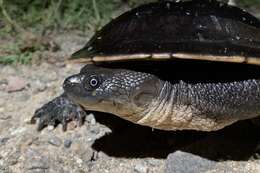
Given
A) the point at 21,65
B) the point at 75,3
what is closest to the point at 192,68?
the point at 21,65

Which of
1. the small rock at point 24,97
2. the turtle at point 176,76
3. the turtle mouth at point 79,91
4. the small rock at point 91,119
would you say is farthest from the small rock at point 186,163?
the small rock at point 24,97

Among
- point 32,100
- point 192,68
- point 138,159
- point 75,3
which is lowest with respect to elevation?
point 138,159

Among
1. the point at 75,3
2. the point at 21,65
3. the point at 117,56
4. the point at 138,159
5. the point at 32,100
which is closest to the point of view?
the point at 117,56

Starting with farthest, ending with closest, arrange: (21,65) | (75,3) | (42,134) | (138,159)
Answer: (75,3) → (21,65) → (42,134) → (138,159)

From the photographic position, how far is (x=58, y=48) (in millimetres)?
3682

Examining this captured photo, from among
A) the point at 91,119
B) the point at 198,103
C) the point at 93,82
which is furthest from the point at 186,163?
the point at 91,119

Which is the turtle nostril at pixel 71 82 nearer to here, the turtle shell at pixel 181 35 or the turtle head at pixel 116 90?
the turtle head at pixel 116 90

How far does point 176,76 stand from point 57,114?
2.63 ft

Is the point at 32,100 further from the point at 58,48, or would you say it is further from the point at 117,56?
the point at 117,56

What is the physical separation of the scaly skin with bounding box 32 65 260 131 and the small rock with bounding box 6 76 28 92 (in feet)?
3.07

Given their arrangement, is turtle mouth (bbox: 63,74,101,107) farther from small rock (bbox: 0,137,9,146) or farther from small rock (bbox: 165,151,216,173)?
small rock (bbox: 0,137,9,146)

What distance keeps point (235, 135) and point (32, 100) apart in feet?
3.83

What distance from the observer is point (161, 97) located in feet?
7.63

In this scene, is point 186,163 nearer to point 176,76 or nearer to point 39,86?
point 176,76
